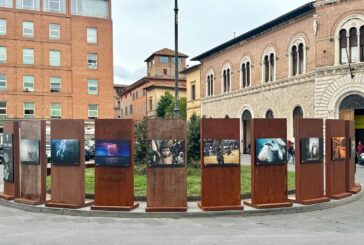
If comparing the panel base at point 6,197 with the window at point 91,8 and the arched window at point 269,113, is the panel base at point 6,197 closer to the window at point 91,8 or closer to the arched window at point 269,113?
the arched window at point 269,113

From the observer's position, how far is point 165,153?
1032cm

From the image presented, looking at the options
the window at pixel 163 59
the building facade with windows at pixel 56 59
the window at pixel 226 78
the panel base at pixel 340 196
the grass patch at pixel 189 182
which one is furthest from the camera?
the window at pixel 163 59

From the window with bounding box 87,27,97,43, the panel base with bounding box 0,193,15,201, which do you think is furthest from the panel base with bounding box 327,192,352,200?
the window with bounding box 87,27,97,43

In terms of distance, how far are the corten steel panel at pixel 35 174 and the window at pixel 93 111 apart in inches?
1687

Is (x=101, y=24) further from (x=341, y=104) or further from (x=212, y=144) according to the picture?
(x=212, y=144)

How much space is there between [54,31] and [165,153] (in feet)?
150

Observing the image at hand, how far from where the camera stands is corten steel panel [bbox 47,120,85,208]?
34.8 feet

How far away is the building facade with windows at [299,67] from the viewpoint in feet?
92.6

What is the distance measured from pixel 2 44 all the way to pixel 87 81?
10606 mm

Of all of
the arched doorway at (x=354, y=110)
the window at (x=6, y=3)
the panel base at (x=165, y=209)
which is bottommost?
the panel base at (x=165, y=209)

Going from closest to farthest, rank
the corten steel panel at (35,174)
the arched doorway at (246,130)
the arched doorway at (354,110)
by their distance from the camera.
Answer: the corten steel panel at (35,174)
the arched doorway at (354,110)
the arched doorway at (246,130)

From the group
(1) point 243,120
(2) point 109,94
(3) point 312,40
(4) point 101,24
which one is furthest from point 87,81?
(3) point 312,40

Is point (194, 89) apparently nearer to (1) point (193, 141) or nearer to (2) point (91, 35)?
(2) point (91, 35)

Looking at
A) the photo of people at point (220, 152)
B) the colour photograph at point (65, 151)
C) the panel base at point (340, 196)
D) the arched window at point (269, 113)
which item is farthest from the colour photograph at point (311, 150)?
the arched window at point (269, 113)
